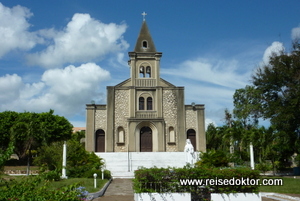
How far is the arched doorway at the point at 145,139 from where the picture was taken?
106 ft

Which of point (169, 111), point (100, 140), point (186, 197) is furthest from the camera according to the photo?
point (169, 111)

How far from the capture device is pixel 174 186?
34.4 feet

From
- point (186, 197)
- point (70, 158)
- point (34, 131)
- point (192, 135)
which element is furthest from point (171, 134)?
point (186, 197)

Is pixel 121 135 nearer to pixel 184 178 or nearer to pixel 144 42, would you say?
pixel 144 42

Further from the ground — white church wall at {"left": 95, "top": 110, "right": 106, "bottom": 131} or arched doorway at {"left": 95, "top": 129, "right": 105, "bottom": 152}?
white church wall at {"left": 95, "top": 110, "right": 106, "bottom": 131}

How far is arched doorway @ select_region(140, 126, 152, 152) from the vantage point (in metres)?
32.2

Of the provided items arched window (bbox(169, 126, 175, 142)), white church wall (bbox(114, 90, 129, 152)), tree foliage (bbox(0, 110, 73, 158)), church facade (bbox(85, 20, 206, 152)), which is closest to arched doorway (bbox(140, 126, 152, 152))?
church facade (bbox(85, 20, 206, 152))

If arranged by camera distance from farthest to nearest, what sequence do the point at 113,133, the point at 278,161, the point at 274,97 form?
the point at 113,133, the point at 278,161, the point at 274,97

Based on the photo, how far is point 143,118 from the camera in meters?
32.1

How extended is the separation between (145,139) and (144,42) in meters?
10.5

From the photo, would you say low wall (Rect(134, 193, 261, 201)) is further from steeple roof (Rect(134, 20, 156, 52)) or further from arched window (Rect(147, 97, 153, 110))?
steeple roof (Rect(134, 20, 156, 52))

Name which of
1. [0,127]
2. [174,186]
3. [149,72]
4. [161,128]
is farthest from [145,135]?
[174,186]

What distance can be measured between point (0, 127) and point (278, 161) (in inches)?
1133

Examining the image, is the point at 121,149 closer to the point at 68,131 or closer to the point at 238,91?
the point at 68,131
